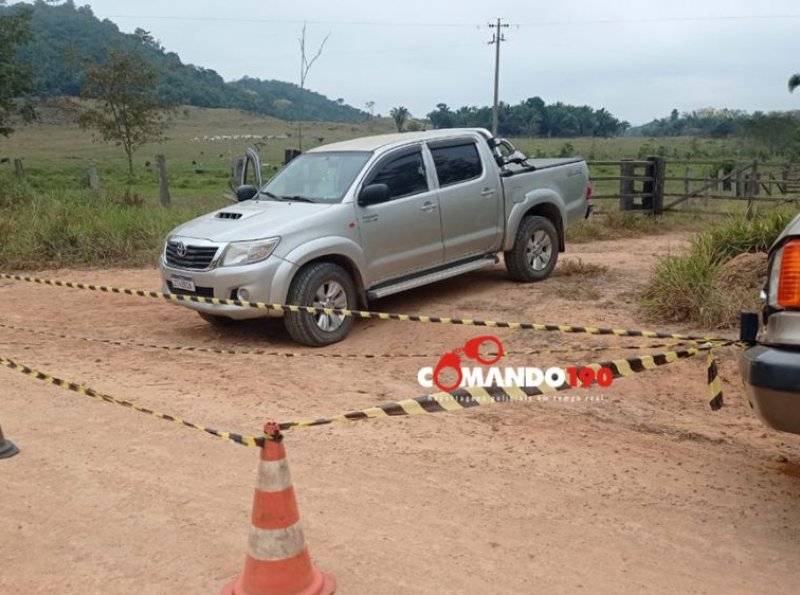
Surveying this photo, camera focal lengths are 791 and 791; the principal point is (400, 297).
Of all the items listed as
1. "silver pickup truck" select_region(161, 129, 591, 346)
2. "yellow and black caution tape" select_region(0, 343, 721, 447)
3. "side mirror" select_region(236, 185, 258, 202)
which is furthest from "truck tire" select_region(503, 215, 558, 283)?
"yellow and black caution tape" select_region(0, 343, 721, 447)

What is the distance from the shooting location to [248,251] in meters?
6.69

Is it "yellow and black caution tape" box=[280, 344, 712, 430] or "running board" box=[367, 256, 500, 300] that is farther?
"running board" box=[367, 256, 500, 300]

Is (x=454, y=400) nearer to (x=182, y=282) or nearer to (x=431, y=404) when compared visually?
(x=431, y=404)

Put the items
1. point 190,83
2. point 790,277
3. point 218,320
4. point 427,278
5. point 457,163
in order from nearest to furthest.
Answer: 1. point 790,277
2. point 218,320
3. point 427,278
4. point 457,163
5. point 190,83

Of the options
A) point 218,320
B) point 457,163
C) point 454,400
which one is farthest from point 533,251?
point 454,400

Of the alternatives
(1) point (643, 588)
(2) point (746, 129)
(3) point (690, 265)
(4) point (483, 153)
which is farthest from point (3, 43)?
(2) point (746, 129)

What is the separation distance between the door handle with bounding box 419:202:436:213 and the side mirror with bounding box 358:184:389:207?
58cm

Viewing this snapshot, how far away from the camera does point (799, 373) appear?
9.40 feet

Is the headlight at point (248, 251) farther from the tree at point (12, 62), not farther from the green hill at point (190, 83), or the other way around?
the green hill at point (190, 83)

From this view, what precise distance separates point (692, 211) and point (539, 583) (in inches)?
624

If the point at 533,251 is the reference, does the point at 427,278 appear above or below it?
below

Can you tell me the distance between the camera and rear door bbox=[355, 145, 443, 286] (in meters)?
7.38

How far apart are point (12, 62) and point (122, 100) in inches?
134

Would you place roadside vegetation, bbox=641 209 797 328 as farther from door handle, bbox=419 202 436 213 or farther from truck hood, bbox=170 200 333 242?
truck hood, bbox=170 200 333 242
